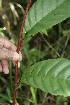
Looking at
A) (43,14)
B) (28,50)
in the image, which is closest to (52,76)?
(43,14)

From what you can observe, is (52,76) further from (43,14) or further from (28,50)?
(28,50)

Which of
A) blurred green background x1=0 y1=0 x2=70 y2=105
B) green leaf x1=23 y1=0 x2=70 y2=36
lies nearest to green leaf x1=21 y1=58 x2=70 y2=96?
green leaf x1=23 y1=0 x2=70 y2=36

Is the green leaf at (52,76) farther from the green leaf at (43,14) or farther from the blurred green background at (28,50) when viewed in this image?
the blurred green background at (28,50)

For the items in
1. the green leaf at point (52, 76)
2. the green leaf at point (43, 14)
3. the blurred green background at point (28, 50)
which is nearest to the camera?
the green leaf at point (52, 76)

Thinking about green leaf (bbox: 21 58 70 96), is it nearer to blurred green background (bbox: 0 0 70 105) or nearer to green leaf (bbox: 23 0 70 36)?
green leaf (bbox: 23 0 70 36)

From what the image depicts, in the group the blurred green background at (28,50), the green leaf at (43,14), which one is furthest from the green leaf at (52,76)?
the blurred green background at (28,50)

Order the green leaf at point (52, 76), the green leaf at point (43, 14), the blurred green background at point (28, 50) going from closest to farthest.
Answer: the green leaf at point (52, 76)
the green leaf at point (43, 14)
the blurred green background at point (28, 50)

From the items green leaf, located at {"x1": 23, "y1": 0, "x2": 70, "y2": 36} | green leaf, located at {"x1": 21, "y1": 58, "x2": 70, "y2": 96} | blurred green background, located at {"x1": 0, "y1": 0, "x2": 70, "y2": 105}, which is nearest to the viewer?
green leaf, located at {"x1": 21, "y1": 58, "x2": 70, "y2": 96}
